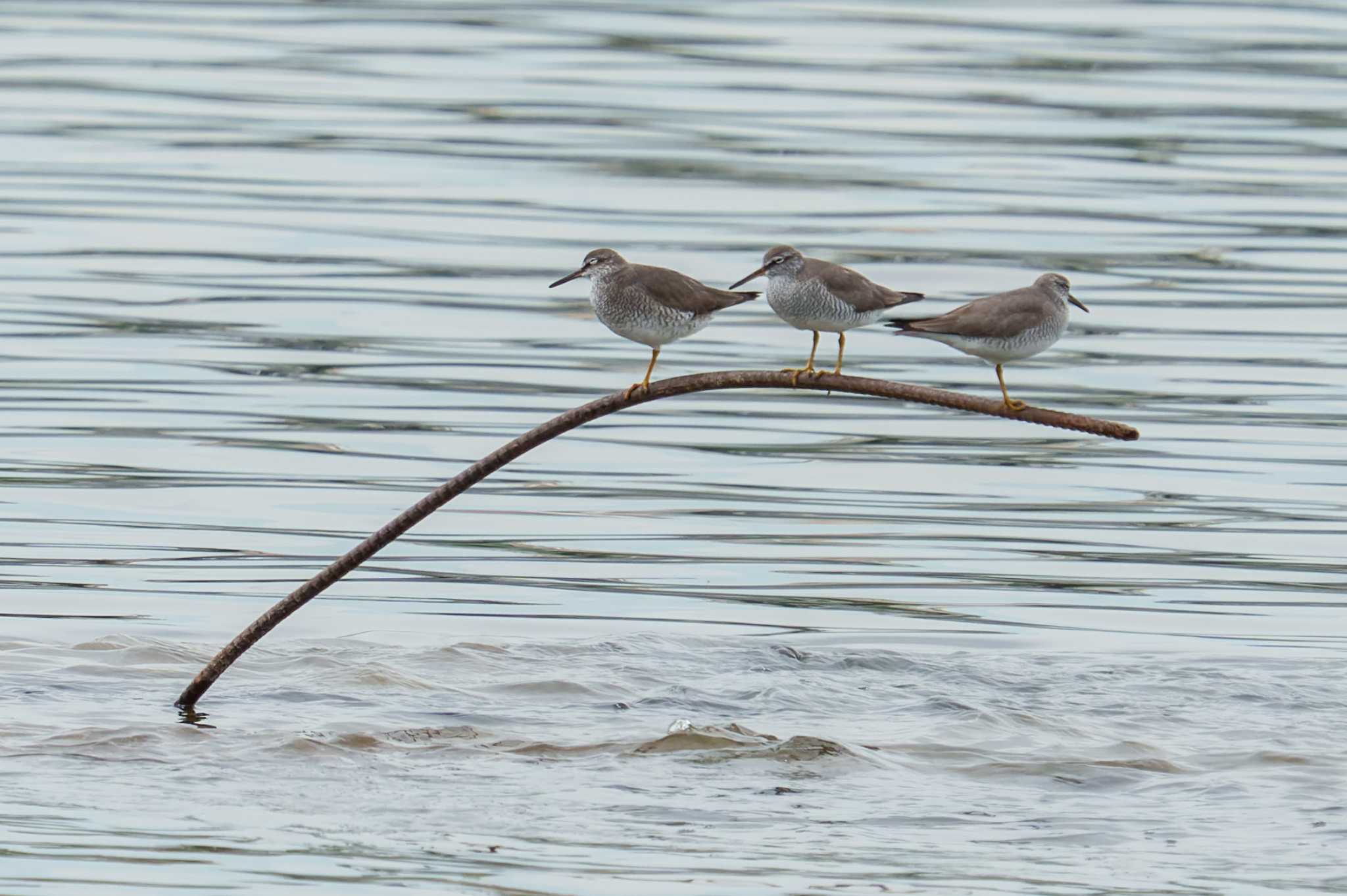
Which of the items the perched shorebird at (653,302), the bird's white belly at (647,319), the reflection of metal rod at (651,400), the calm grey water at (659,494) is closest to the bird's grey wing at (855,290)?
the perched shorebird at (653,302)

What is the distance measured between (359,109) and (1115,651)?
727 inches

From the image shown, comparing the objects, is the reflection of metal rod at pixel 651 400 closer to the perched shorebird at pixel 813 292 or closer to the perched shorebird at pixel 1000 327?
the perched shorebird at pixel 1000 327

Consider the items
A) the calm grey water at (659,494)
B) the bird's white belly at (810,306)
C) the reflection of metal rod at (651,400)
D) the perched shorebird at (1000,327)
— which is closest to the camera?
the reflection of metal rod at (651,400)

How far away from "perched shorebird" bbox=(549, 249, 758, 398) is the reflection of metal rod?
2.95 ft

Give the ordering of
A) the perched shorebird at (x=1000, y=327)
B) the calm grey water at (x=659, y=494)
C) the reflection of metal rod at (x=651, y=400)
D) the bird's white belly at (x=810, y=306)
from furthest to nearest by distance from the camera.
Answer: the bird's white belly at (x=810, y=306), the perched shorebird at (x=1000, y=327), the calm grey water at (x=659, y=494), the reflection of metal rod at (x=651, y=400)

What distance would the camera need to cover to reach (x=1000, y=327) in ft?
30.9

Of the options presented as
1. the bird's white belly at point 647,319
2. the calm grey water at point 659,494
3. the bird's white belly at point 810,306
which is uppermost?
the bird's white belly at point 810,306

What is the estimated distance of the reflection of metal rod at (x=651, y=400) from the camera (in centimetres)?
779

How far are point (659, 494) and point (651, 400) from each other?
Result: 6.40 metres

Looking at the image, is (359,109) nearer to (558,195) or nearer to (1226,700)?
(558,195)

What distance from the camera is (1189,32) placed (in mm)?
35000

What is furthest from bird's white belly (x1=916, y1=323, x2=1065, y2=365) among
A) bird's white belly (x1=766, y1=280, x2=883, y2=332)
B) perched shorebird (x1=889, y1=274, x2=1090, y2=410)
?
bird's white belly (x1=766, y1=280, x2=883, y2=332)

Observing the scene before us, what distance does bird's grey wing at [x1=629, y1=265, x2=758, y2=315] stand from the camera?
959 centimetres

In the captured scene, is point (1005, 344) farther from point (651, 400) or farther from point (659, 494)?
point (659, 494)
